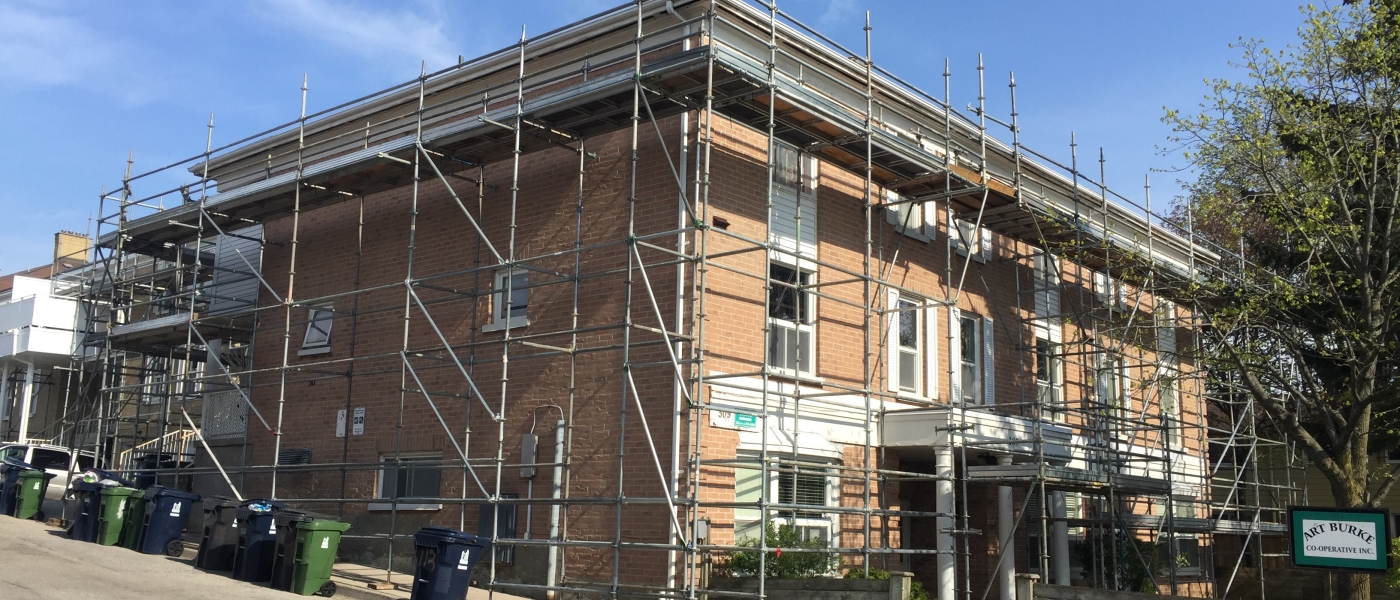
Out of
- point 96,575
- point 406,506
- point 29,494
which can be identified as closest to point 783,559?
point 406,506

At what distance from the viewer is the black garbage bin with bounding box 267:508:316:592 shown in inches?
588

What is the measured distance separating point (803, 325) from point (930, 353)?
312cm

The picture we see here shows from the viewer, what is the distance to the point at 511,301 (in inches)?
664

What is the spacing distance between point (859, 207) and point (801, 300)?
2.00m

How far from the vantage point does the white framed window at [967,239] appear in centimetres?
1975

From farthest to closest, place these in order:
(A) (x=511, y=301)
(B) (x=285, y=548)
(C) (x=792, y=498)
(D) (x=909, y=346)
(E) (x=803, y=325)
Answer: (D) (x=909, y=346) < (A) (x=511, y=301) < (E) (x=803, y=325) < (C) (x=792, y=498) < (B) (x=285, y=548)

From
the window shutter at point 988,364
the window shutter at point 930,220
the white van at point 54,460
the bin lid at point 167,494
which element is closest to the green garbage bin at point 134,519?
the bin lid at point 167,494

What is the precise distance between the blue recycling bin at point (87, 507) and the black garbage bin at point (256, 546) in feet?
11.8

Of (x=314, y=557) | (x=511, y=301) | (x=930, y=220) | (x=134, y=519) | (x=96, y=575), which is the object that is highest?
(x=930, y=220)

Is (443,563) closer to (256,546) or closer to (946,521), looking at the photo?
(256,546)

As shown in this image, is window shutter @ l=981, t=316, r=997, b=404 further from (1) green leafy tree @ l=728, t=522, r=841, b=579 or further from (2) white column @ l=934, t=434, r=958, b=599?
(1) green leafy tree @ l=728, t=522, r=841, b=579

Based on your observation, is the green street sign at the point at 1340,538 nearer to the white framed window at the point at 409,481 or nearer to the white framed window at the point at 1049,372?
the white framed window at the point at 1049,372

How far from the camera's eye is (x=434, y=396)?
17516mm

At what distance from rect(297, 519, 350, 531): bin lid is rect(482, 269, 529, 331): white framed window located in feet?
11.4
